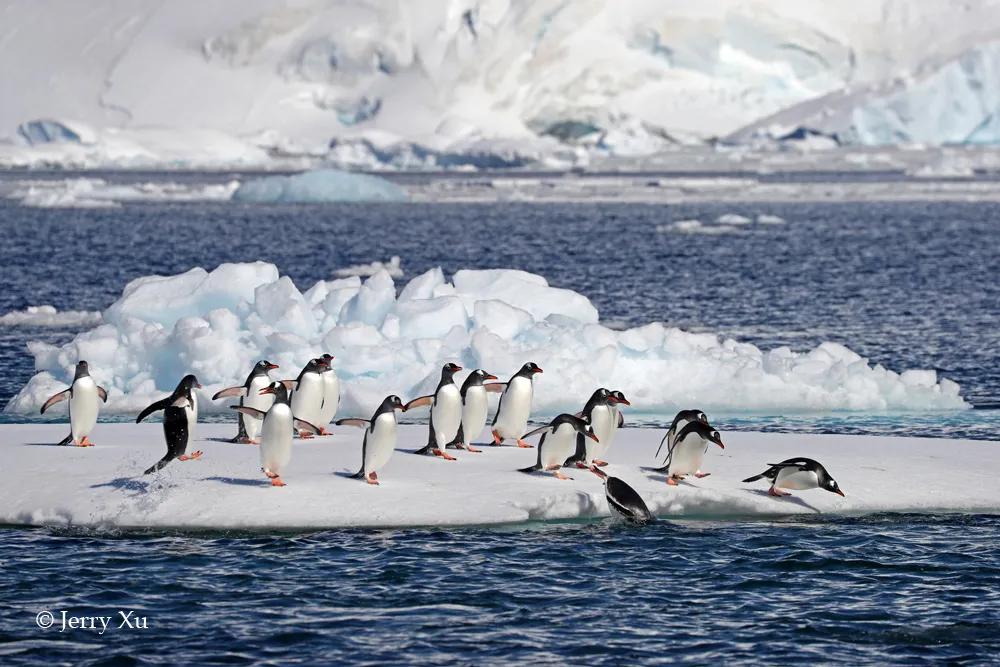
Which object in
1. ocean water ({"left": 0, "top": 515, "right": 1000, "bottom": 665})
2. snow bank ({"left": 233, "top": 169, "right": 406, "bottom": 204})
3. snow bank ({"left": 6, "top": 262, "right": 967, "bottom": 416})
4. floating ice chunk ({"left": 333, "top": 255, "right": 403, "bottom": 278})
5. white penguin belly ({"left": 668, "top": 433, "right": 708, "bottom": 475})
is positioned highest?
snow bank ({"left": 233, "top": 169, "right": 406, "bottom": 204})

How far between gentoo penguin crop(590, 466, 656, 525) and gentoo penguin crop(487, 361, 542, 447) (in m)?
1.97

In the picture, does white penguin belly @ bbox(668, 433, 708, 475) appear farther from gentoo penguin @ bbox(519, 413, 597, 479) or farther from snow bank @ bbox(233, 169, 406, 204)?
snow bank @ bbox(233, 169, 406, 204)

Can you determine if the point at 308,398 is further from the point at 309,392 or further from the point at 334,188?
the point at 334,188

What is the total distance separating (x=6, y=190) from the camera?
73625mm

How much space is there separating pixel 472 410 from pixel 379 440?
1648 millimetres

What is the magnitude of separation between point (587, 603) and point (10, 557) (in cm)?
385

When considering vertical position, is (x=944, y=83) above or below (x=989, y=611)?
above

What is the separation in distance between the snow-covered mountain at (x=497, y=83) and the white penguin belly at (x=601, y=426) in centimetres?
7229

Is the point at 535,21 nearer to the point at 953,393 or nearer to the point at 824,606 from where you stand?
the point at 953,393

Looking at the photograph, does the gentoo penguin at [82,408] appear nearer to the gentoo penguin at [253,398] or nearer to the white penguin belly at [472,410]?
the gentoo penguin at [253,398]

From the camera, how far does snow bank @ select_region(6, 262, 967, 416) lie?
56.3 ft

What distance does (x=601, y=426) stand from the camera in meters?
12.5

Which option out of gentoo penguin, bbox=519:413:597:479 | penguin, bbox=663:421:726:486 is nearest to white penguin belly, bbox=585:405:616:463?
gentoo penguin, bbox=519:413:597:479

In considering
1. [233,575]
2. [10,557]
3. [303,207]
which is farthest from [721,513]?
[303,207]
